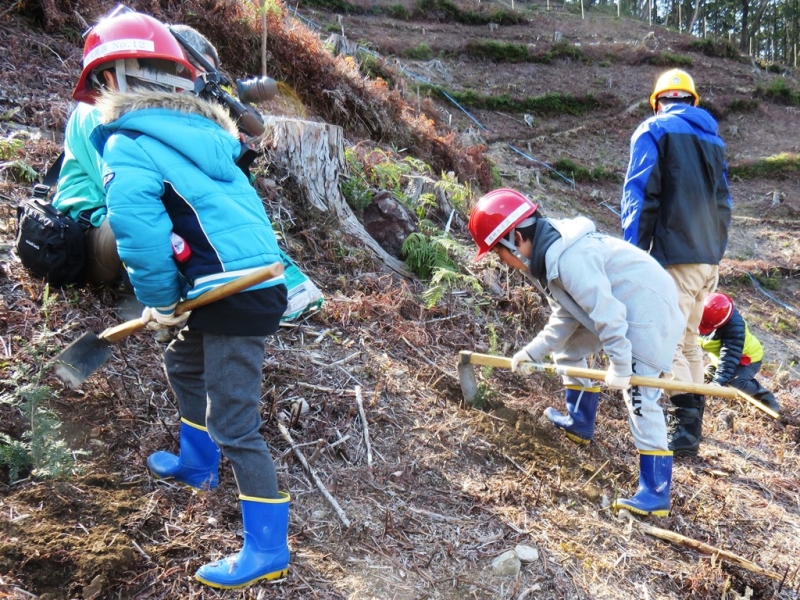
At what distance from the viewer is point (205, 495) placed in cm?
276

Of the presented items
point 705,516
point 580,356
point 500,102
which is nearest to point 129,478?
point 580,356

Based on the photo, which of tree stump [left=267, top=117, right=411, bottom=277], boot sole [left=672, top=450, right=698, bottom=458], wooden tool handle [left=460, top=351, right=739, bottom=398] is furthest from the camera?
tree stump [left=267, top=117, right=411, bottom=277]

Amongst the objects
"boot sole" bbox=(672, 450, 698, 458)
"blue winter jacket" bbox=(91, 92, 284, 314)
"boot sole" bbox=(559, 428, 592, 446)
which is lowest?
"boot sole" bbox=(672, 450, 698, 458)

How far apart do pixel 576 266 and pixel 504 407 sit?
134cm

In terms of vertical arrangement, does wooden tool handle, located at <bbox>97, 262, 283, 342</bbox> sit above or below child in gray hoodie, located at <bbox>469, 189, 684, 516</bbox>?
above

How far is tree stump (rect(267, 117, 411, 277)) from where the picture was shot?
5.30 meters

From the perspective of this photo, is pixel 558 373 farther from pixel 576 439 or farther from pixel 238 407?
pixel 238 407

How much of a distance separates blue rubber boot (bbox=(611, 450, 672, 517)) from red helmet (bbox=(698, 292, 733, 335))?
2.51 meters

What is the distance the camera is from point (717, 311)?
553 cm

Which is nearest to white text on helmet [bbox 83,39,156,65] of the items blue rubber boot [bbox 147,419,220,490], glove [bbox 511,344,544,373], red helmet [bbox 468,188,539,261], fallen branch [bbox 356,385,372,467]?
blue rubber boot [bbox 147,419,220,490]

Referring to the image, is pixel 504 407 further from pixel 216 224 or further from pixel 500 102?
pixel 500 102

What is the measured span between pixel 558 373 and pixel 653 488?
86 cm

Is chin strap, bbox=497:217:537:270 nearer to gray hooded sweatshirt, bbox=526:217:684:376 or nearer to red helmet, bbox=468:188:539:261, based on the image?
red helmet, bbox=468:188:539:261

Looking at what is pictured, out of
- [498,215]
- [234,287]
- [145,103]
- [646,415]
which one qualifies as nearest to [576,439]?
[646,415]
